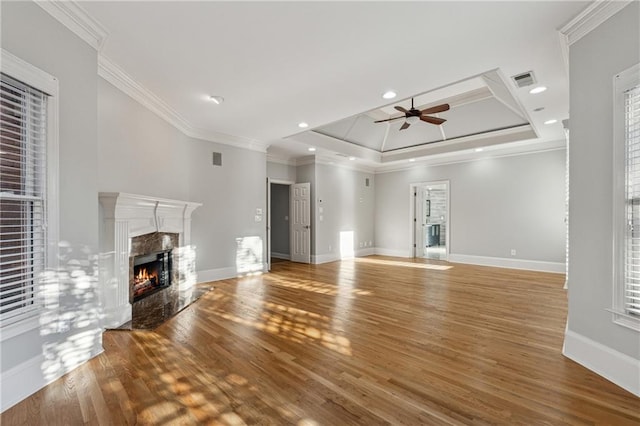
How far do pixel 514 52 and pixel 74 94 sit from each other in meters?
4.05

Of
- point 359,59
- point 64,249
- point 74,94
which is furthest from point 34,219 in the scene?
point 359,59

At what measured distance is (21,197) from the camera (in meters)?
2.00

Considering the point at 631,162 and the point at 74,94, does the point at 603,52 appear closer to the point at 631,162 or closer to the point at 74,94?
the point at 631,162

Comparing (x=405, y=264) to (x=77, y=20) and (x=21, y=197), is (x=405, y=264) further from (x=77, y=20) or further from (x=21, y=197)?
(x=77, y=20)

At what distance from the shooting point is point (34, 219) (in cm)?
212

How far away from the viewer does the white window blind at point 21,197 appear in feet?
6.37

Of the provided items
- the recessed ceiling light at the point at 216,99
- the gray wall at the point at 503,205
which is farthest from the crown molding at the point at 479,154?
the recessed ceiling light at the point at 216,99

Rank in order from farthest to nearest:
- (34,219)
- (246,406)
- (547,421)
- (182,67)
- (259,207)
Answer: (259,207), (182,67), (34,219), (246,406), (547,421)

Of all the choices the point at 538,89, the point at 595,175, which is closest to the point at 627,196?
the point at 595,175

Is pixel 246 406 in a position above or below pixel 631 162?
below

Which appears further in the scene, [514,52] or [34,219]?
[514,52]

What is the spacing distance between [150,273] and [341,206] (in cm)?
525

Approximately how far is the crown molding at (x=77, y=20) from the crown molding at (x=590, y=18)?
3.98 m

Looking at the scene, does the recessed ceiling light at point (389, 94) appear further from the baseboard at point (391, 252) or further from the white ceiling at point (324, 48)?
the baseboard at point (391, 252)
